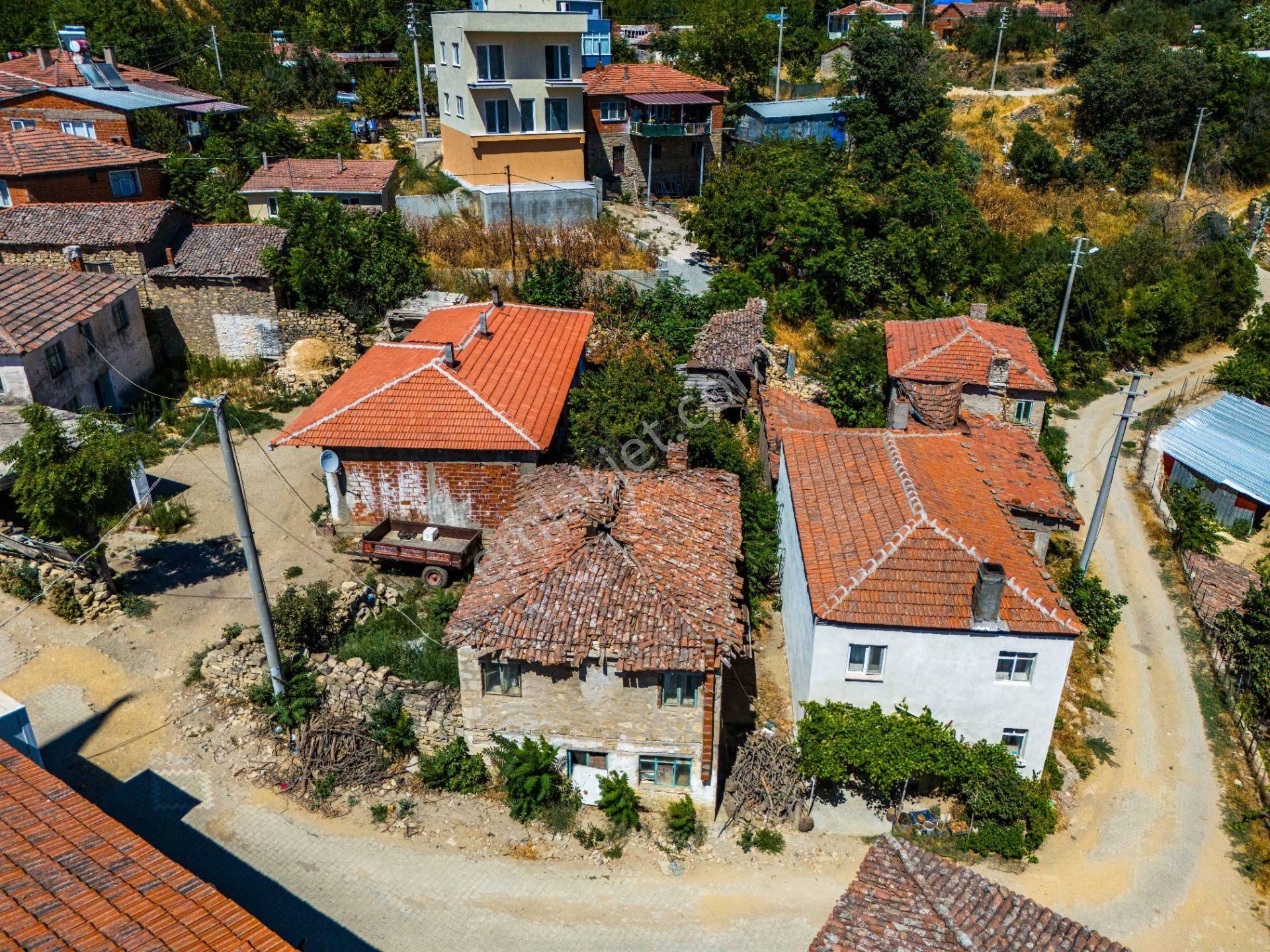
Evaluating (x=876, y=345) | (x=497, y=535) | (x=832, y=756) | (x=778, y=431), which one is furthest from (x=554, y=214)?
(x=832, y=756)

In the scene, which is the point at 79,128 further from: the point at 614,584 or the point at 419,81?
the point at 614,584

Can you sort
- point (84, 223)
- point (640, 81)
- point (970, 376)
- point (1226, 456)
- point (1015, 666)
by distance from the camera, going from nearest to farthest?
point (1015, 666)
point (970, 376)
point (1226, 456)
point (84, 223)
point (640, 81)

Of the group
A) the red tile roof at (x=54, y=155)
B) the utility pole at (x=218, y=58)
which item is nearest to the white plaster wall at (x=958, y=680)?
the red tile roof at (x=54, y=155)

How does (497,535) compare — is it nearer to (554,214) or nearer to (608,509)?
(608,509)

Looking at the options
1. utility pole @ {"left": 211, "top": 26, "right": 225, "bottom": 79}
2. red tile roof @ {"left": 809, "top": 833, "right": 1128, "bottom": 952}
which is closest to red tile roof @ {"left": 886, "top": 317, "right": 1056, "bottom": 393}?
red tile roof @ {"left": 809, "top": 833, "right": 1128, "bottom": 952}

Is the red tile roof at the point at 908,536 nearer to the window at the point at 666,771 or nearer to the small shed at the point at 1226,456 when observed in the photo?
the window at the point at 666,771

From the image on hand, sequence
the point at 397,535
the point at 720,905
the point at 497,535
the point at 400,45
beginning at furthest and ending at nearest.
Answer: the point at 400,45, the point at 397,535, the point at 497,535, the point at 720,905

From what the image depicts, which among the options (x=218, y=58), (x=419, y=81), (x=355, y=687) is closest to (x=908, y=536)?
(x=355, y=687)
